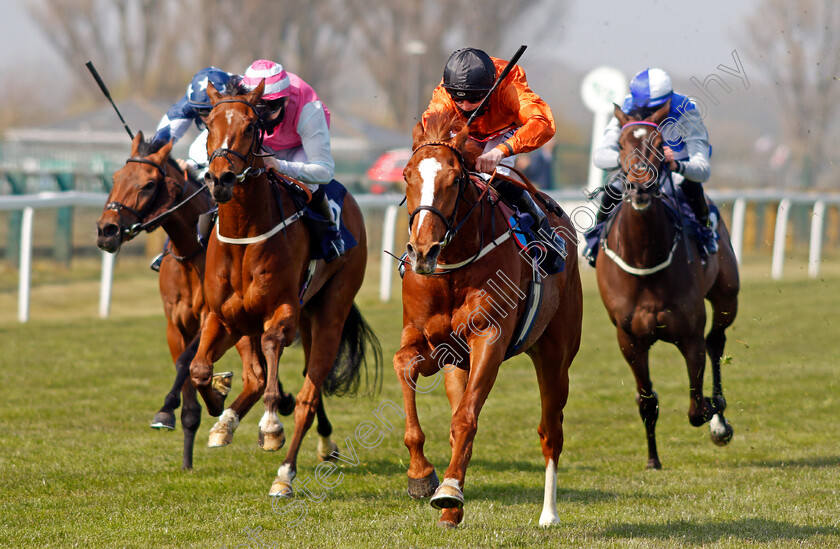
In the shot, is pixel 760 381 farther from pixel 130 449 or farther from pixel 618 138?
pixel 130 449

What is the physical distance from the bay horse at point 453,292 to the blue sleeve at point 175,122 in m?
2.18

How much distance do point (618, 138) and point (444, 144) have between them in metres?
2.37

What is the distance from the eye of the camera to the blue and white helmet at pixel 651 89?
19.3 feet

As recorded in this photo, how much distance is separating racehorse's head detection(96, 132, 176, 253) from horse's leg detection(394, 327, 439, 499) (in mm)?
1942

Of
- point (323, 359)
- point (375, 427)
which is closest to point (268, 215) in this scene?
point (323, 359)

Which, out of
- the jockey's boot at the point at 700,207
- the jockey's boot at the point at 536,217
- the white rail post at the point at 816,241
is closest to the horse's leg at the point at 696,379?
the jockey's boot at the point at 700,207

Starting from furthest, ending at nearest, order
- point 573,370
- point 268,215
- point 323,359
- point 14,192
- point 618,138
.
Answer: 1. point 14,192
2. point 573,370
3. point 618,138
4. point 323,359
5. point 268,215

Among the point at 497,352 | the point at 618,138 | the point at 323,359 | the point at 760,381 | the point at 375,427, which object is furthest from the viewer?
the point at 760,381

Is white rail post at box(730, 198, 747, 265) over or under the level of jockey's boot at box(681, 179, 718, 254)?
over

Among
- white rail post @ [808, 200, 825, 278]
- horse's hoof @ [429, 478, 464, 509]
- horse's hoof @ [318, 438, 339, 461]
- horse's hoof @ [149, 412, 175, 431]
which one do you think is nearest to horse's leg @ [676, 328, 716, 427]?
horse's hoof @ [318, 438, 339, 461]

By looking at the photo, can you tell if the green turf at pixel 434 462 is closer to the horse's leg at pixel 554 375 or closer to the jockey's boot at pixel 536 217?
the horse's leg at pixel 554 375

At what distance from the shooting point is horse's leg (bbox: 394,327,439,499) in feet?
12.8

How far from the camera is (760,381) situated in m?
8.82

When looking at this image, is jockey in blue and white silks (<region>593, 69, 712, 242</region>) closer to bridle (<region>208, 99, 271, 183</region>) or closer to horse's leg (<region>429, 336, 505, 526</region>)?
bridle (<region>208, 99, 271, 183</region>)
